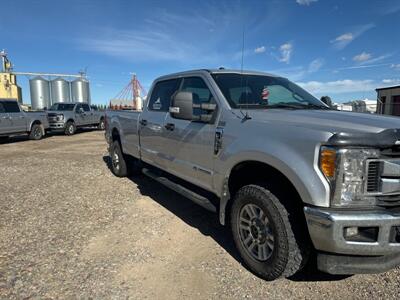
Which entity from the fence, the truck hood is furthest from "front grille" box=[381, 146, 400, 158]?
the fence

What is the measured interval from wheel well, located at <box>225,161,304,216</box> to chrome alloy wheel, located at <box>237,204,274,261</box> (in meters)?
Answer: 0.25

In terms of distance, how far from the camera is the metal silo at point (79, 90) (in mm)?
46656

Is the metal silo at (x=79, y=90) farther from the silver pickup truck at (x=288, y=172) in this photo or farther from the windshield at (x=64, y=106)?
the silver pickup truck at (x=288, y=172)

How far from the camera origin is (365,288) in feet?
9.53

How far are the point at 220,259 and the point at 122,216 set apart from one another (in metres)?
1.89

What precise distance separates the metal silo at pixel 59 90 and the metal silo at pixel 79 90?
3.51 ft

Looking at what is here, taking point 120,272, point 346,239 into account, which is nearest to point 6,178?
point 120,272

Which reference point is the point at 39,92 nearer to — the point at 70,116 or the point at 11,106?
the point at 70,116

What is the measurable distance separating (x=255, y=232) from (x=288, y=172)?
0.78 m

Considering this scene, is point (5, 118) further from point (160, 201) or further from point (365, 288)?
point (365, 288)

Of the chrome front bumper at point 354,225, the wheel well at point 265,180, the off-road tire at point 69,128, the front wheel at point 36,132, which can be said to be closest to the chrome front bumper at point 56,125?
the off-road tire at point 69,128

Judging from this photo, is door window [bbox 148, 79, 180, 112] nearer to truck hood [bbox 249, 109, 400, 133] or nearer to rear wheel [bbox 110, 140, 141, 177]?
rear wheel [bbox 110, 140, 141, 177]

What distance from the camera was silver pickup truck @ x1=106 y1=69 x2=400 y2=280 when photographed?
7.79 ft

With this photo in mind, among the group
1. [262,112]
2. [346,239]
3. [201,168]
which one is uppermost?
[262,112]
